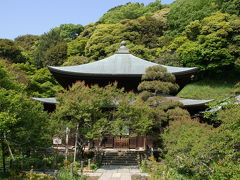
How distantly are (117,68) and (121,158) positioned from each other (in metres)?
6.91

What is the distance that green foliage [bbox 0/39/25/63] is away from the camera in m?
41.6

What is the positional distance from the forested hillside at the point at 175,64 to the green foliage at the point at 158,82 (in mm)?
2303

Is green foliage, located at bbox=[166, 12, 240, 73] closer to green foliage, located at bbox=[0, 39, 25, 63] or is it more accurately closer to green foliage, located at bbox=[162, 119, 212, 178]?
green foliage, located at bbox=[162, 119, 212, 178]

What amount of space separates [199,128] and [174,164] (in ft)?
6.55

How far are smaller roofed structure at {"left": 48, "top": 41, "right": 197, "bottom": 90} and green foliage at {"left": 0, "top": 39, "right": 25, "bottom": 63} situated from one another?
2642cm

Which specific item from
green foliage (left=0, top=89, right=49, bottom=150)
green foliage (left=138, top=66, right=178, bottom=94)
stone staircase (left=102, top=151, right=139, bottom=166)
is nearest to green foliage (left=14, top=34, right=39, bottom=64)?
stone staircase (left=102, top=151, right=139, bottom=166)

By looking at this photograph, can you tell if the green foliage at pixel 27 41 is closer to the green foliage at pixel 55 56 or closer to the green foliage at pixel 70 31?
the green foliage at pixel 70 31

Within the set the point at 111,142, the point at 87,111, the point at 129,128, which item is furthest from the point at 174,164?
the point at 111,142

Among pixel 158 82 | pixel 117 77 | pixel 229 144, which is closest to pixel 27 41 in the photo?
pixel 117 77

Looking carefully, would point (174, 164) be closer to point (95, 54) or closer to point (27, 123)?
point (27, 123)

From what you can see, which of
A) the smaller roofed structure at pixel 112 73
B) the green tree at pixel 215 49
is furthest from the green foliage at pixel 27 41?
the smaller roofed structure at pixel 112 73

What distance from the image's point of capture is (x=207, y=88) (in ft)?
113

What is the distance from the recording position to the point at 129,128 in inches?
549

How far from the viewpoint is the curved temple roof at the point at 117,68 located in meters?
17.8
